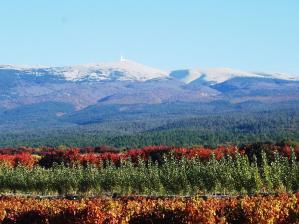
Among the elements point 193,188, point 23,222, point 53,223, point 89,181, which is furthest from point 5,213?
point 89,181

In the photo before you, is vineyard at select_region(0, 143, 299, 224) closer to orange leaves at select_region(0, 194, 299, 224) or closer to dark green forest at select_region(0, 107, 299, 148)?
orange leaves at select_region(0, 194, 299, 224)

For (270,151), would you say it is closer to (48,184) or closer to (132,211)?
(48,184)

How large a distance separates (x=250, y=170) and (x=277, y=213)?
35.3 feet

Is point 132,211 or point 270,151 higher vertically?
point 132,211

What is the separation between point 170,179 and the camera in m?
24.1

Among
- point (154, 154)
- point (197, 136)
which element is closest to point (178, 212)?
point (154, 154)

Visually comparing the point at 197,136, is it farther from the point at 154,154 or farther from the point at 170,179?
the point at 170,179

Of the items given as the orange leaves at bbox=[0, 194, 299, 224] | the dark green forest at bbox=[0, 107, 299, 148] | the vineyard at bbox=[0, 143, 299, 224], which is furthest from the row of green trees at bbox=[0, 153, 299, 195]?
the dark green forest at bbox=[0, 107, 299, 148]

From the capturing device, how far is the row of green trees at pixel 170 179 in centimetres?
2242

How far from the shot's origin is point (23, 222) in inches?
566

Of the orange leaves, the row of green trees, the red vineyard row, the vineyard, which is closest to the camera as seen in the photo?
the orange leaves

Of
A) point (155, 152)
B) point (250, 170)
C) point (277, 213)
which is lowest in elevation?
point (155, 152)

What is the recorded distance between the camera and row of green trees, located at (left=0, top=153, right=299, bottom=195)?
22422 millimetres

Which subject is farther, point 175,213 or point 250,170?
point 250,170
